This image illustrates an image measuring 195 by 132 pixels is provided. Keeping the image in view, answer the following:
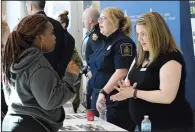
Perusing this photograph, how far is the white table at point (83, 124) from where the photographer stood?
4.87 ft

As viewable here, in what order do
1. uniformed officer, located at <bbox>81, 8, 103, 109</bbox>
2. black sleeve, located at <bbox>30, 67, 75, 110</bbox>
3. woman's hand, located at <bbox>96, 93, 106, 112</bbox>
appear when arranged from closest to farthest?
black sleeve, located at <bbox>30, 67, 75, 110</bbox>
uniformed officer, located at <bbox>81, 8, 103, 109</bbox>
woman's hand, located at <bbox>96, 93, 106, 112</bbox>

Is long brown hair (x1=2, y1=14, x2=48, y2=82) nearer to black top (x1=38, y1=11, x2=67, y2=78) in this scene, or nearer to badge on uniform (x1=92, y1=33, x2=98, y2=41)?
black top (x1=38, y1=11, x2=67, y2=78)

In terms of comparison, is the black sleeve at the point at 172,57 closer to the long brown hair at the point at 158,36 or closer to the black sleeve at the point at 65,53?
the long brown hair at the point at 158,36

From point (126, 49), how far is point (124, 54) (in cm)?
3

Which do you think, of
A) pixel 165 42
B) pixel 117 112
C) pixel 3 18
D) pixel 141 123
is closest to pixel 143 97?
pixel 141 123

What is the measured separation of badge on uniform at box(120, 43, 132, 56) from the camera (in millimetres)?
1596

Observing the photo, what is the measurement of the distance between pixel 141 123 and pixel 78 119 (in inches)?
13.9

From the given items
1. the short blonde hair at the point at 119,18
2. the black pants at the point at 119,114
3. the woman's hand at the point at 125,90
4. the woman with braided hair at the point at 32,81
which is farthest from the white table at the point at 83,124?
the short blonde hair at the point at 119,18

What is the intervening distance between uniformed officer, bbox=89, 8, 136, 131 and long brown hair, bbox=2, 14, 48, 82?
1.65 feet

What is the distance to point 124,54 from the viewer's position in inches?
63.3

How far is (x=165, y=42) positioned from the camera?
1310mm

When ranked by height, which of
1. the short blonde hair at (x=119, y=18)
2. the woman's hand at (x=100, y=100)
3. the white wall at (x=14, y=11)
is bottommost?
the woman's hand at (x=100, y=100)

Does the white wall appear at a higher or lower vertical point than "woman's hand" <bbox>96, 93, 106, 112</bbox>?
higher

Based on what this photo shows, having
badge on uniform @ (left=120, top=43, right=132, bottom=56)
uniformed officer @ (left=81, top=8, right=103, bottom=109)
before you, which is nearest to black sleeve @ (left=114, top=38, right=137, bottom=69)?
badge on uniform @ (left=120, top=43, right=132, bottom=56)
